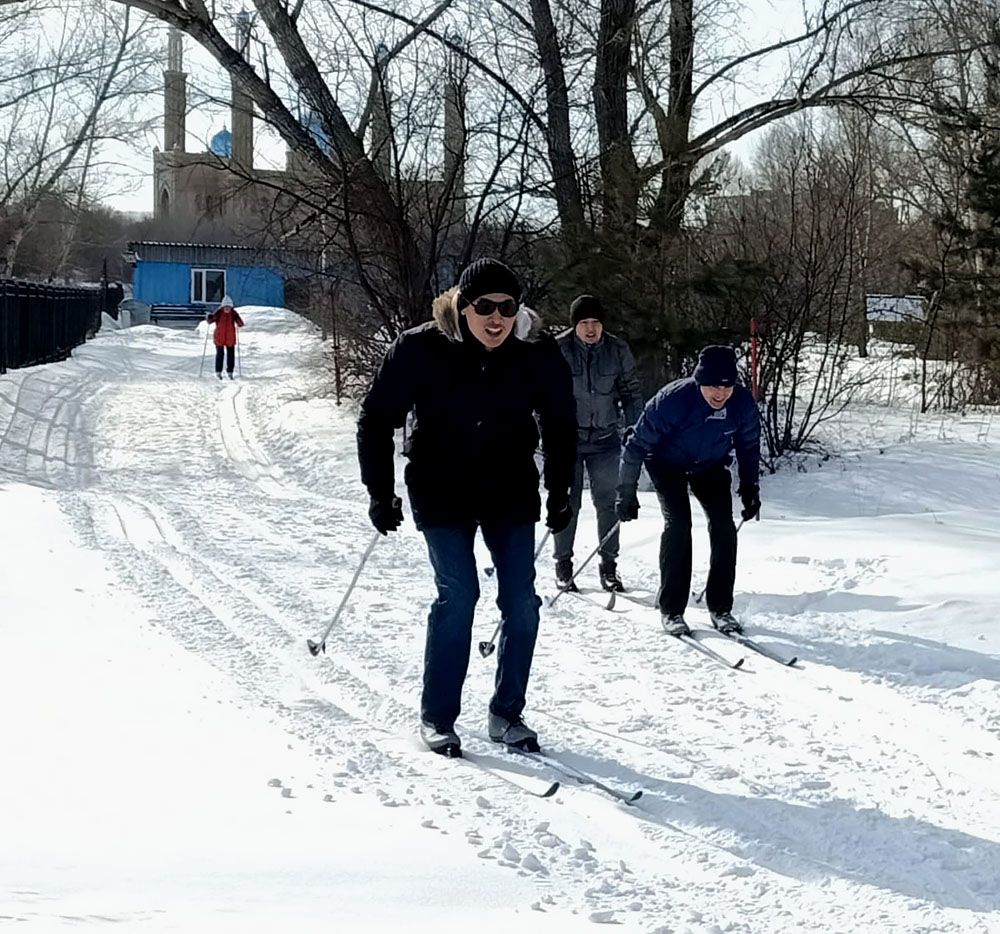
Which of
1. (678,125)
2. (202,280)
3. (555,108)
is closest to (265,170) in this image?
(555,108)

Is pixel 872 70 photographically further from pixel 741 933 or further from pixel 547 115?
pixel 741 933

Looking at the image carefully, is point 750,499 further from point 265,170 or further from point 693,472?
point 265,170

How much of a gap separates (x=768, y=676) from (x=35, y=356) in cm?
2324

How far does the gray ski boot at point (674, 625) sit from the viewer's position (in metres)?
7.22

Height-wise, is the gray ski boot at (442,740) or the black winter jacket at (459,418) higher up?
the black winter jacket at (459,418)

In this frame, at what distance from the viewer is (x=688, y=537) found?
24.3ft

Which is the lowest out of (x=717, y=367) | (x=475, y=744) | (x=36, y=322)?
(x=475, y=744)

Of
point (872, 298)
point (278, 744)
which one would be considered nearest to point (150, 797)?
point (278, 744)

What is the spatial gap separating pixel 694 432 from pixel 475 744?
2565 mm

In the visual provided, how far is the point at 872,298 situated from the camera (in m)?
21.2

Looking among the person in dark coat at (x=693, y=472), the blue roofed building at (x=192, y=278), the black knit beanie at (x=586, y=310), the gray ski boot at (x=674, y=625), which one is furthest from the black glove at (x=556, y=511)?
the blue roofed building at (x=192, y=278)

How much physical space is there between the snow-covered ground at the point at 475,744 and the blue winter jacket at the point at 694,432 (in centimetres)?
94

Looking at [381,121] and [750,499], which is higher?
[381,121]

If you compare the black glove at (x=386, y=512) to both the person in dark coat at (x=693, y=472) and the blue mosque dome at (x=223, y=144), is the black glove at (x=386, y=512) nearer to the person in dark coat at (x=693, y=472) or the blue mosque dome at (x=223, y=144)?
the person in dark coat at (x=693, y=472)
